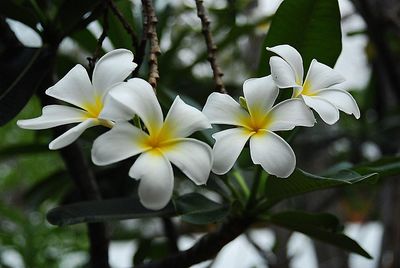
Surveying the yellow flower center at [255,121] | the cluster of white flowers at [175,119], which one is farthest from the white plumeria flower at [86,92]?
the yellow flower center at [255,121]

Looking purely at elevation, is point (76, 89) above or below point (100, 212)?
above

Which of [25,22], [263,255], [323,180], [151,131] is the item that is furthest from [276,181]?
[263,255]

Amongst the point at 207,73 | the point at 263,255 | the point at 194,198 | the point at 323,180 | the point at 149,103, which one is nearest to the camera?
the point at 149,103

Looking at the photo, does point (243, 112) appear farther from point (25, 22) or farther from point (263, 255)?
point (263, 255)

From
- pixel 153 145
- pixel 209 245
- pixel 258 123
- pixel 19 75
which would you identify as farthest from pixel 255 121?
pixel 19 75

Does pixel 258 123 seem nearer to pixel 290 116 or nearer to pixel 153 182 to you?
pixel 290 116
